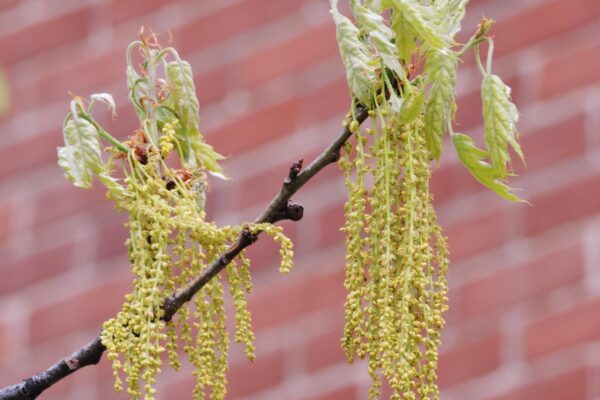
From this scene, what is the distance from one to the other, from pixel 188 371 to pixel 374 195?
1442mm

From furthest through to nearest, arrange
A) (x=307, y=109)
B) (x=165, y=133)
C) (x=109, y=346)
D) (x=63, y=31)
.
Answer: (x=63, y=31) → (x=307, y=109) → (x=165, y=133) → (x=109, y=346)

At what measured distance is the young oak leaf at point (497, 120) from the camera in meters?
0.84

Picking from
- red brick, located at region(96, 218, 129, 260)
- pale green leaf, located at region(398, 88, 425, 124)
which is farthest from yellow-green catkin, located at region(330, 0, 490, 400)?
red brick, located at region(96, 218, 129, 260)

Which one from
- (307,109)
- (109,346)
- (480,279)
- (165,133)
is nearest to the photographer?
(109,346)

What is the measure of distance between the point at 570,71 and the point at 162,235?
56.5 inches

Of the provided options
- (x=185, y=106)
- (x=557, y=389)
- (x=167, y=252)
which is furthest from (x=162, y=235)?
(x=557, y=389)

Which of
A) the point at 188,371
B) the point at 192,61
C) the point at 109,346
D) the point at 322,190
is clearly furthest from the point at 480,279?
the point at 109,346

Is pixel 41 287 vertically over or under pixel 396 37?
over

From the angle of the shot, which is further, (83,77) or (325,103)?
(83,77)

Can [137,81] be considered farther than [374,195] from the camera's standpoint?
Yes

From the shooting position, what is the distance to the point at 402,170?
83 centimetres

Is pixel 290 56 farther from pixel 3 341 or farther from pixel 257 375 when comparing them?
pixel 3 341

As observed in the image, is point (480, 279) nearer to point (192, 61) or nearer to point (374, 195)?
point (192, 61)

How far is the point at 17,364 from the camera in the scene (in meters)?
2.33
